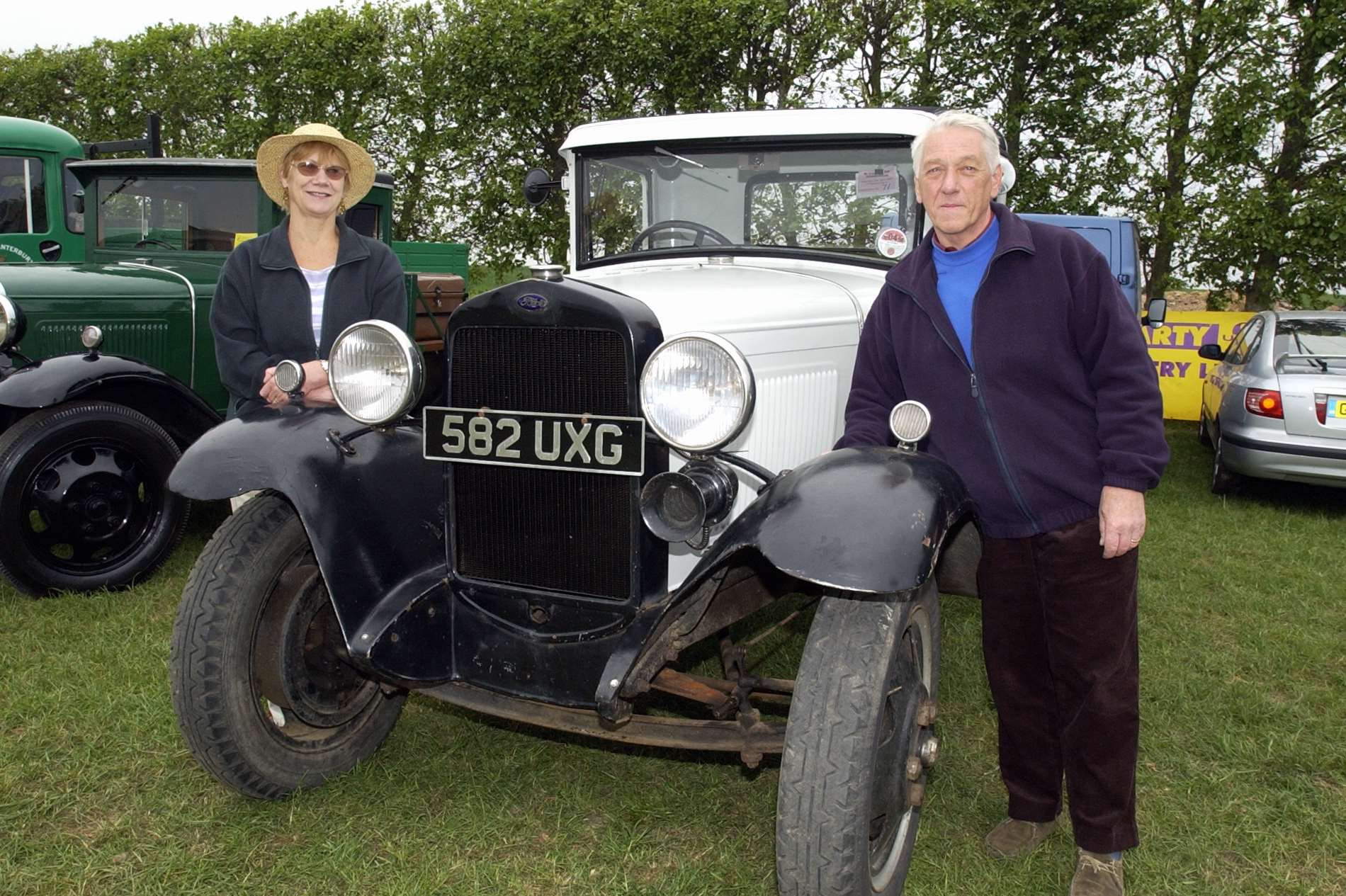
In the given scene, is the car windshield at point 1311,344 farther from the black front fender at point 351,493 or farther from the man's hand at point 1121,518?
the black front fender at point 351,493

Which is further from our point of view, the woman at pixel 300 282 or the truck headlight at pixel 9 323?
the truck headlight at pixel 9 323

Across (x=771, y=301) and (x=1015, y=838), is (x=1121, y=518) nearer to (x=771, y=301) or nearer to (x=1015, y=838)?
(x=1015, y=838)

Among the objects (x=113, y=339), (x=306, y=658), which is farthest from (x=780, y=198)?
(x=113, y=339)

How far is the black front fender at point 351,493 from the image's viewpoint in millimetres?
2531

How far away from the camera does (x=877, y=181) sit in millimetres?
3469

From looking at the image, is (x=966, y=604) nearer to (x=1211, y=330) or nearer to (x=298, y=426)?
(x=298, y=426)

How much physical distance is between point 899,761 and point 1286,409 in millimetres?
5227

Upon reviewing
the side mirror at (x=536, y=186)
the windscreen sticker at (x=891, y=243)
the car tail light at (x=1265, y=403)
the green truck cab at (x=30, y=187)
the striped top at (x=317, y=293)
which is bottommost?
the car tail light at (x=1265, y=403)

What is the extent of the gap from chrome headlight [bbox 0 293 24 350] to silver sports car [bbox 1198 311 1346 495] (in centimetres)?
674

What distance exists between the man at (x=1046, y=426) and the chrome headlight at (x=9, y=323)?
389 centimetres

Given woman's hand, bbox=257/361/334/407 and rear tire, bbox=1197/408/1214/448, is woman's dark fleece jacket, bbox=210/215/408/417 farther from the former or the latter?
rear tire, bbox=1197/408/1214/448

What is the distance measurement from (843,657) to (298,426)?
5.04ft

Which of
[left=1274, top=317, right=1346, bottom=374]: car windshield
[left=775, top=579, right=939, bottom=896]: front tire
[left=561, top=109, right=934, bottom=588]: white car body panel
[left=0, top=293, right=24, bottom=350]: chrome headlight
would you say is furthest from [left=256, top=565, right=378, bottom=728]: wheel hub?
[left=1274, top=317, right=1346, bottom=374]: car windshield

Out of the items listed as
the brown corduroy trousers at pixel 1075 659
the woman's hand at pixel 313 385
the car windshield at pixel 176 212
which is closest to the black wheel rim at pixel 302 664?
the woman's hand at pixel 313 385
